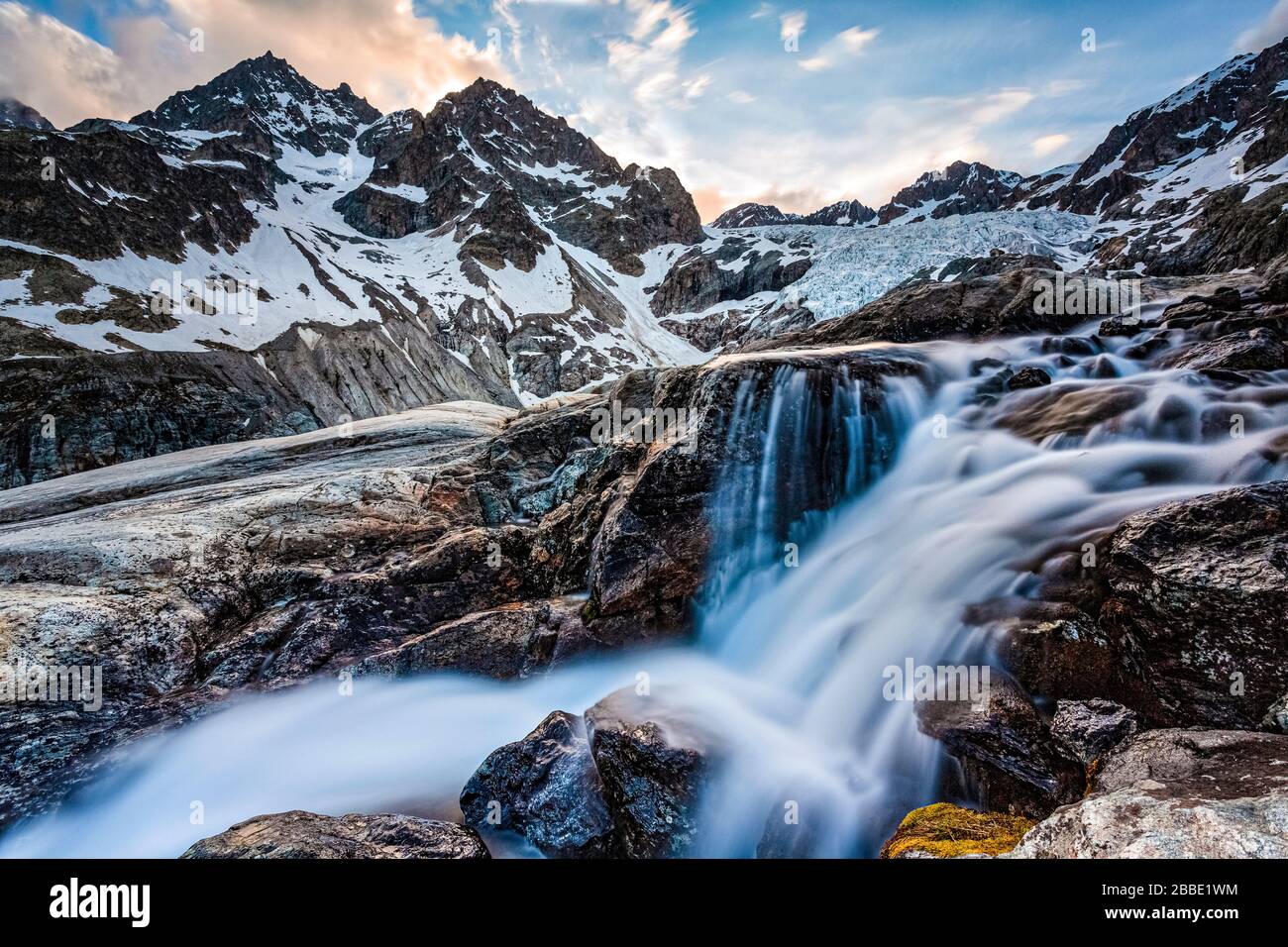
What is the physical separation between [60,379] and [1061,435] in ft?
156

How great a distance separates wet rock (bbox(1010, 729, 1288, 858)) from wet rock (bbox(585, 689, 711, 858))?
3.31m

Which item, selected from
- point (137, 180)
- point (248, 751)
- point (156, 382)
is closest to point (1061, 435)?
point (248, 751)

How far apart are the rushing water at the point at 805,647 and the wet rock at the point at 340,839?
2069 millimetres

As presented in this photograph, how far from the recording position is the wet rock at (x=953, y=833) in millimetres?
A: 4516

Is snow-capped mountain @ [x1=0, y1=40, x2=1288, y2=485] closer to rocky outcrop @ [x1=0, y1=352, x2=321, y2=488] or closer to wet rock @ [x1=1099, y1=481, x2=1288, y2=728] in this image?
rocky outcrop @ [x1=0, y1=352, x2=321, y2=488]

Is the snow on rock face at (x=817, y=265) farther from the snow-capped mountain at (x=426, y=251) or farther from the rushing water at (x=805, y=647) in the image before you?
the rushing water at (x=805, y=647)

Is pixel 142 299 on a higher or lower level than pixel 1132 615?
higher

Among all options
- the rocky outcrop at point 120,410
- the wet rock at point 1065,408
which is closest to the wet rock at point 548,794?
the wet rock at point 1065,408

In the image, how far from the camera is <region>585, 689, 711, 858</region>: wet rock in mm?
5973

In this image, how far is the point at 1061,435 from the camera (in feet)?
37.0

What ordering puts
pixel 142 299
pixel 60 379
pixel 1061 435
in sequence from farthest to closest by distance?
pixel 142 299
pixel 60 379
pixel 1061 435

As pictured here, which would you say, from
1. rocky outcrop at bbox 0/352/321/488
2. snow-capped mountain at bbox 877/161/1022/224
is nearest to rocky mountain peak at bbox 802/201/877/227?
snow-capped mountain at bbox 877/161/1022/224

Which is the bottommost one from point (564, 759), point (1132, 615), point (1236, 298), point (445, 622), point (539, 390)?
point (564, 759)
